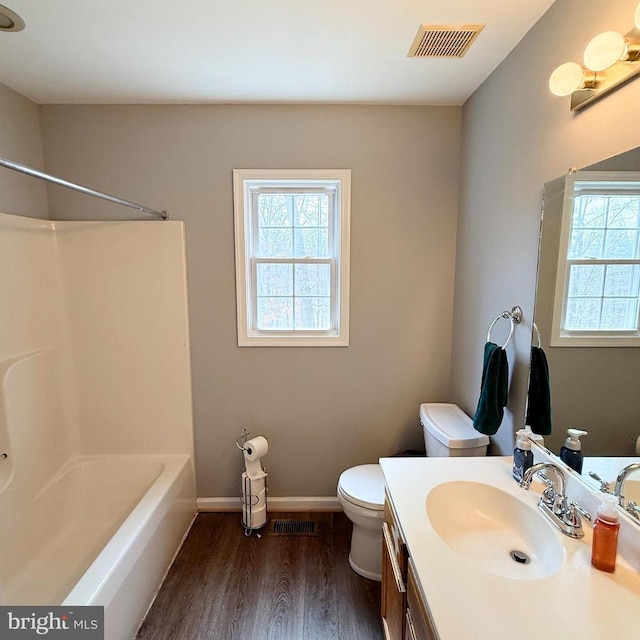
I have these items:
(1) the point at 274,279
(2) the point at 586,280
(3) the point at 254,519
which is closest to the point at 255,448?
(3) the point at 254,519

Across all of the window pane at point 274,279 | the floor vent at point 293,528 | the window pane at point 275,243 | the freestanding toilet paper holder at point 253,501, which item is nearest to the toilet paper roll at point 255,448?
the freestanding toilet paper holder at point 253,501

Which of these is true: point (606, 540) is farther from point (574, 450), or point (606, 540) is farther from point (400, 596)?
point (400, 596)

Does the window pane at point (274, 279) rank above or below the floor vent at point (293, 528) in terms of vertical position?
above

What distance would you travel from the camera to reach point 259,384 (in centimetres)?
237

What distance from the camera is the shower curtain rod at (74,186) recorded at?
4.00ft

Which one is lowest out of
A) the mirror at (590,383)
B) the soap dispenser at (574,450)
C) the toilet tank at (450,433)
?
the toilet tank at (450,433)

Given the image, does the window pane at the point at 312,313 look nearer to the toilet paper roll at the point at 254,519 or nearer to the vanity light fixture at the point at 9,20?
the toilet paper roll at the point at 254,519

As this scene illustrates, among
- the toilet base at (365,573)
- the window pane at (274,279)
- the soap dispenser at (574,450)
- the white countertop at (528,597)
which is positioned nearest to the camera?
the white countertop at (528,597)

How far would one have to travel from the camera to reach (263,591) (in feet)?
6.08

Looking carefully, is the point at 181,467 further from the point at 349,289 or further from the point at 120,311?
the point at 349,289

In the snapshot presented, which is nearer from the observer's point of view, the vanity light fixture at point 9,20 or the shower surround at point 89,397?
the vanity light fixture at point 9,20

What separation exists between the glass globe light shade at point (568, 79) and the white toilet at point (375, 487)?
1.44 meters

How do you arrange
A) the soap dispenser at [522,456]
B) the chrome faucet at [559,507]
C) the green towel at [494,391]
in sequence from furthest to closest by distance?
the green towel at [494,391] → the soap dispenser at [522,456] → the chrome faucet at [559,507]

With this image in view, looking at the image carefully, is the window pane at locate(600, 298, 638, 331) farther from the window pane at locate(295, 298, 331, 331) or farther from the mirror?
the window pane at locate(295, 298, 331, 331)
